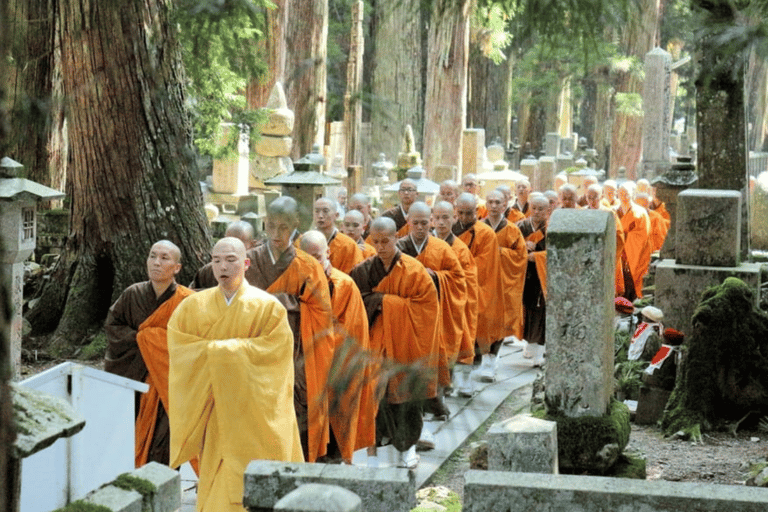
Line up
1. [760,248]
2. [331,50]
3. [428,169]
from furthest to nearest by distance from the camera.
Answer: [331,50] → [428,169] → [760,248]

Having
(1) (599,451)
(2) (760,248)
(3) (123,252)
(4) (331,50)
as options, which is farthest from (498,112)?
(1) (599,451)

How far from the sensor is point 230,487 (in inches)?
245

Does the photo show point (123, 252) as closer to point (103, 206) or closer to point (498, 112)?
point (103, 206)

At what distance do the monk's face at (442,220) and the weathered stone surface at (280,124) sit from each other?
21.9 ft

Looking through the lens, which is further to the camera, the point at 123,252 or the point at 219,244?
the point at 123,252

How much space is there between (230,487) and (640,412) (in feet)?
12.8

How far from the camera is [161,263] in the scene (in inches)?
284

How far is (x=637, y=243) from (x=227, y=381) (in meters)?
9.40

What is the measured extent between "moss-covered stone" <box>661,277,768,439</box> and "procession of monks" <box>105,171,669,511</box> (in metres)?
1.76

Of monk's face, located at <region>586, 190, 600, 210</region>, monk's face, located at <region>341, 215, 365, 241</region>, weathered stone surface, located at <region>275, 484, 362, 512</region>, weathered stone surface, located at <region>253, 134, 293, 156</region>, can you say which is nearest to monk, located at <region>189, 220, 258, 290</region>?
monk's face, located at <region>341, 215, 365, 241</region>

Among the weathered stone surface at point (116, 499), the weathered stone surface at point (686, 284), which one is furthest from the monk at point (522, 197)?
the weathered stone surface at point (116, 499)

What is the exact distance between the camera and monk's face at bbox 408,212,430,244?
30.6 feet

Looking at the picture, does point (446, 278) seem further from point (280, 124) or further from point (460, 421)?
point (280, 124)

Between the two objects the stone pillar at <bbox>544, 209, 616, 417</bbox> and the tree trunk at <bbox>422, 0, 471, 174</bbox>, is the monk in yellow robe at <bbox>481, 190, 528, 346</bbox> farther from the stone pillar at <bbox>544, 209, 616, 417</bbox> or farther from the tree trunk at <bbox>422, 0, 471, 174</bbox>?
the tree trunk at <bbox>422, 0, 471, 174</bbox>
